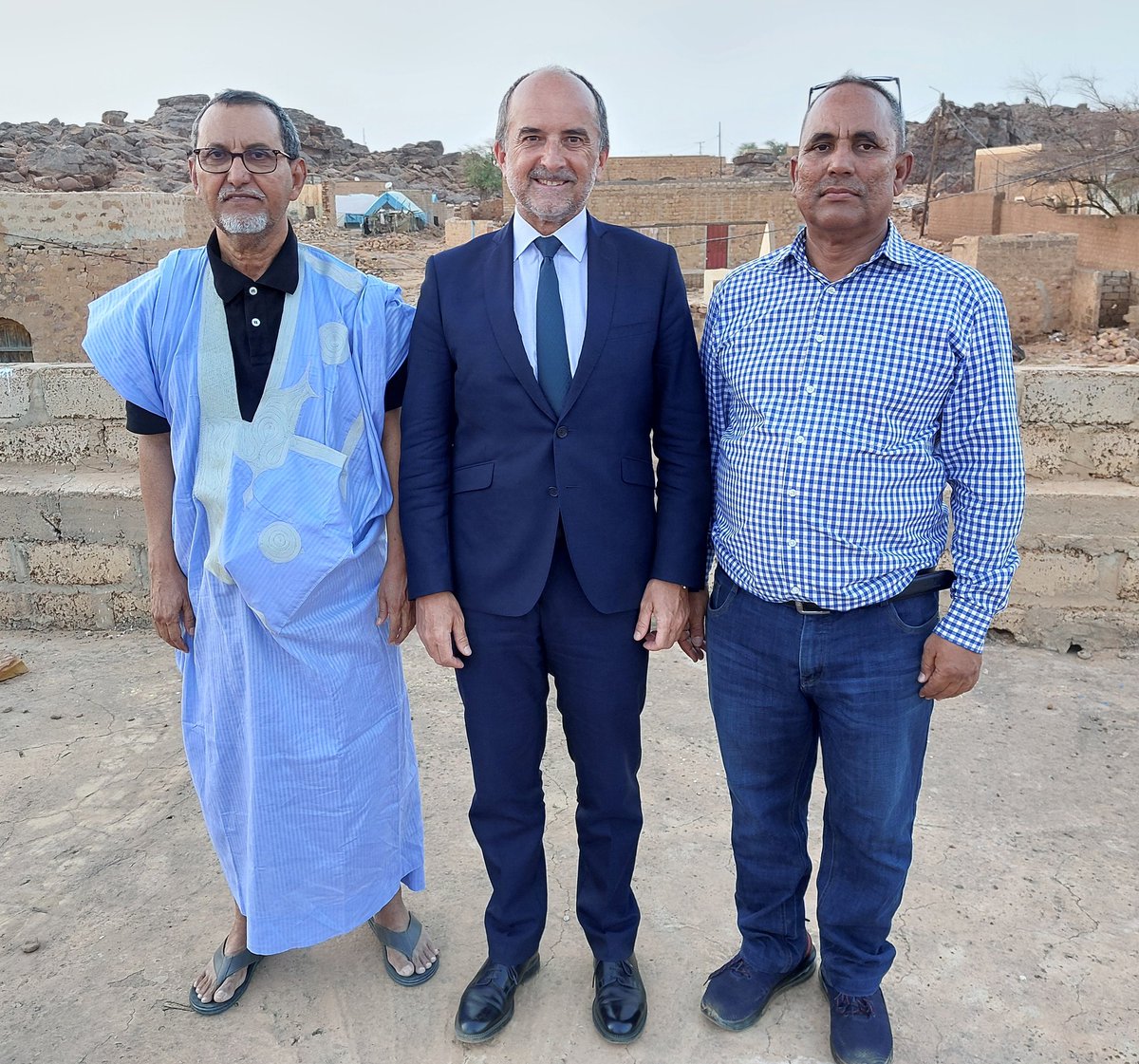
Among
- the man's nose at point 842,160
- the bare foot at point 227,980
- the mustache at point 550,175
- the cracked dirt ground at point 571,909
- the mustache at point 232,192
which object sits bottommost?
the cracked dirt ground at point 571,909

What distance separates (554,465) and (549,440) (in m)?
0.05

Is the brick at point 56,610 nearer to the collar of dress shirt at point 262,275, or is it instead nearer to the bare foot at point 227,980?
the bare foot at point 227,980

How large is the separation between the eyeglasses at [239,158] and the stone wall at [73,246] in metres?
11.9

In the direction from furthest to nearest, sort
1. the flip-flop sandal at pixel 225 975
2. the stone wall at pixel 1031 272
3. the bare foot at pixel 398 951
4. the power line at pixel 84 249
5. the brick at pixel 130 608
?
the stone wall at pixel 1031 272 → the power line at pixel 84 249 → the brick at pixel 130 608 → the bare foot at pixel 398 951 → the flip-flop sandal at pixel 225 975

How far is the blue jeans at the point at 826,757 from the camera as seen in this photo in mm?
1990

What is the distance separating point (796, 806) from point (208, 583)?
1426 millimetres

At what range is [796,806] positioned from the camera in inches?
A: 89.2

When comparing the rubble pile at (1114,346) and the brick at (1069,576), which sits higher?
the brick at (1069,576)

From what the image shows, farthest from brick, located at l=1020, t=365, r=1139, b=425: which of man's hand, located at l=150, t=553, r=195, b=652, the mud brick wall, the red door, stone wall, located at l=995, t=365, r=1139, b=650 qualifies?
the mud brick wall

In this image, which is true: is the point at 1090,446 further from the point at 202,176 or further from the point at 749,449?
the point at 202,176

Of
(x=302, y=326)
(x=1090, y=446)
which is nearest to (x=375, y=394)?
(x=302, y=326)

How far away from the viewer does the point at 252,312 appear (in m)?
2.18

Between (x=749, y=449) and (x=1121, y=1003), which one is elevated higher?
(x=749, y=449)

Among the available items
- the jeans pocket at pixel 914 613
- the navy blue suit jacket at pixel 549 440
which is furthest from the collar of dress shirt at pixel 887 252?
the jeans pocket at pixel 914 613
